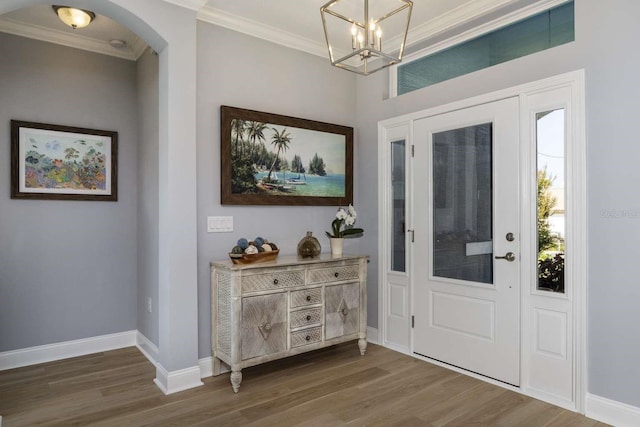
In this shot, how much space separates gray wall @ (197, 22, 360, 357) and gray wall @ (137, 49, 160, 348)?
51 cm

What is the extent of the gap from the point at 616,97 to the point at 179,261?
309cm

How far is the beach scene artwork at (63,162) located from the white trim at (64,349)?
1353 mm

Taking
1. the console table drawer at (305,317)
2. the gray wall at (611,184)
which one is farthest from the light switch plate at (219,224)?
the gray wall at (611,184)

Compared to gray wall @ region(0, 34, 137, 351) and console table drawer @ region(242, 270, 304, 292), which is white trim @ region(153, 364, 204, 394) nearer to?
console table drawer @ region(242, 270, 304, 292)

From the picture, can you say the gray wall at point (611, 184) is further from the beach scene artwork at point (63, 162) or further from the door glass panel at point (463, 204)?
the beach scene artwork at point (63, 162)

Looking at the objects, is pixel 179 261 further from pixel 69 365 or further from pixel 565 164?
pixel 565 164

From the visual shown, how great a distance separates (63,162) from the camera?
362 centimetres

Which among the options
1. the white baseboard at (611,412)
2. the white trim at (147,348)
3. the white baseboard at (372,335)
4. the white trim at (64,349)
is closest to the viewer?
the white baseboard at (611,412)

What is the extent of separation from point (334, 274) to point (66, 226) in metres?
2.44

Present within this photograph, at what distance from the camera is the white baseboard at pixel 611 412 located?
2.38 metres

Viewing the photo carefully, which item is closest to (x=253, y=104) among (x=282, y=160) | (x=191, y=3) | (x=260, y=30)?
(x=282, y=160)

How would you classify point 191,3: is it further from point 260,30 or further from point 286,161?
point 286,161

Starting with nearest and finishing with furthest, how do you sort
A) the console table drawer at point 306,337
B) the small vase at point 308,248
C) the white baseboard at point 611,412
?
the white baseboard at point 611,412
the console table drawer at point 306,337
the small vase at point 308,248

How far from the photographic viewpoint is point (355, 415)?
2594mm
